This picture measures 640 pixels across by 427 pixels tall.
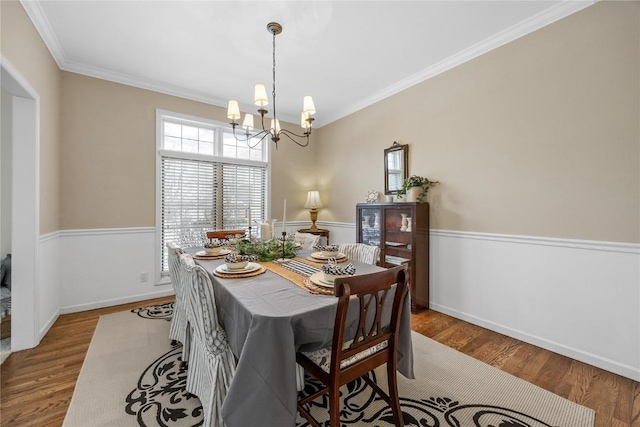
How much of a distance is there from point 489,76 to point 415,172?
1.21m

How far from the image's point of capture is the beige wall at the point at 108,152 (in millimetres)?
3096

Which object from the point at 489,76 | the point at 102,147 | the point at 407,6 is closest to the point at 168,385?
the point at 102,147

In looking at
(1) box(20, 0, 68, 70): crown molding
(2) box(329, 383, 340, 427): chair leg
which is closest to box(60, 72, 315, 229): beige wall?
(1) box(20, 0, 68, 70): crown molding

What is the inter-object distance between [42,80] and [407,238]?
4.02 metres

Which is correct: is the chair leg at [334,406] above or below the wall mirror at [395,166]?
below

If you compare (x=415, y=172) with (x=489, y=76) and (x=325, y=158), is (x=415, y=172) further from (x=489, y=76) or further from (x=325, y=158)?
(x=325, y=158)

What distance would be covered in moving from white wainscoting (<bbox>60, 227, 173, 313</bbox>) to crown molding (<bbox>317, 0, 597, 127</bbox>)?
3707 millimetres

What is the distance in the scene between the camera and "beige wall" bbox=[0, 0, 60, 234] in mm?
1960

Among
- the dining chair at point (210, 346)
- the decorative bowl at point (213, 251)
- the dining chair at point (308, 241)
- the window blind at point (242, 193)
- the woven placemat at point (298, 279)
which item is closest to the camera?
the dining chair at point (210, 346)

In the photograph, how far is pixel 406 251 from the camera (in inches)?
126

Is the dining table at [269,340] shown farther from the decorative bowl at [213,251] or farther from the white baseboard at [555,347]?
the white baseboard at [555,347]

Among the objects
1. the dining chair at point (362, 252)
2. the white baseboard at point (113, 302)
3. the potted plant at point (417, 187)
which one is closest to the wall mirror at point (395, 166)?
the potted plant at point (417, 187)

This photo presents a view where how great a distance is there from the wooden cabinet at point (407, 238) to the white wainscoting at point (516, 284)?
0.52ft

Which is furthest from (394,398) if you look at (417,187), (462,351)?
(417,187)
